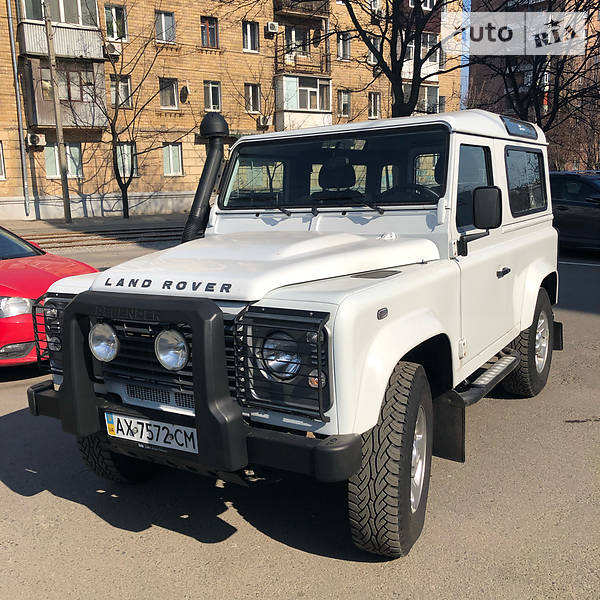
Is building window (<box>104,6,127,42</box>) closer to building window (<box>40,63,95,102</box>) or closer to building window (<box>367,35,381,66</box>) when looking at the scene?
building window (<box>40,63,95,102</box>)

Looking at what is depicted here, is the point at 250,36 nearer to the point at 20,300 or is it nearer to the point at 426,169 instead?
the point at 20,300

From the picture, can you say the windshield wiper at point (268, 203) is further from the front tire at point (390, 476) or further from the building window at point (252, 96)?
the building window at point (252, 96)

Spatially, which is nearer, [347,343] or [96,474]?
[347,343]

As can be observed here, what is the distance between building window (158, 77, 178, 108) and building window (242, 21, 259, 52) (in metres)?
4.41

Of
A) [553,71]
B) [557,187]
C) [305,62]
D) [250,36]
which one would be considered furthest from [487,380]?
[305,62]

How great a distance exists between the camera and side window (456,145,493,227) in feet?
13.3

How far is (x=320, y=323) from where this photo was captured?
8.55 feet

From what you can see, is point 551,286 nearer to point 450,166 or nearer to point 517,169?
point 517,169

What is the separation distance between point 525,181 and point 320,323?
10.5 ft

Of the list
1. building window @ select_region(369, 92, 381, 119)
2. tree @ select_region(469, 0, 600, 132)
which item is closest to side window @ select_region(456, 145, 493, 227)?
tree @ select_region(469, 0, 600, 132)

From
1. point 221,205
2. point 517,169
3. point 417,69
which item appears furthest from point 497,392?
point 417,69

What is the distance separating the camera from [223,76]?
110 ft

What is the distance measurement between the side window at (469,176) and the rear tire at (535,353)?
4.21ft

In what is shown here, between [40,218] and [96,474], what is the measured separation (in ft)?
90.8
